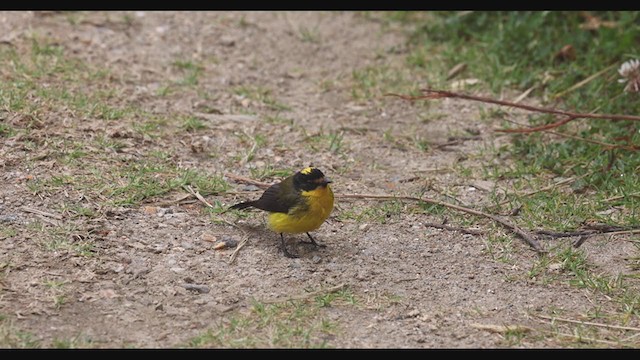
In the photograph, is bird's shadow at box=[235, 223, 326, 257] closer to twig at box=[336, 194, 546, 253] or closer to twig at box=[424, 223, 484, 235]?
twig at box=[336, 194, 546, 253]

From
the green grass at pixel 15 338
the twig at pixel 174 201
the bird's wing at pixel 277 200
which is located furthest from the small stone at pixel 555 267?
the green grass at pixel 15 338

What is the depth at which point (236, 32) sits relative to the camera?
10352 millimetres

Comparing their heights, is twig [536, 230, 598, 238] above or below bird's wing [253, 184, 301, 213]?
below

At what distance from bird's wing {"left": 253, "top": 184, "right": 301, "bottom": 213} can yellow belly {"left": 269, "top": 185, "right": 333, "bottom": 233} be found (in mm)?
41

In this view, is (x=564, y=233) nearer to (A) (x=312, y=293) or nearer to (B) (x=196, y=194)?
(A) (x=312, y=293)

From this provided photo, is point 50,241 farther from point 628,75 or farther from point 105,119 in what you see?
point 628,75

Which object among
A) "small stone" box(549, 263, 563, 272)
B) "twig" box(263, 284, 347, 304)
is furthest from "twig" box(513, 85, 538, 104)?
"twig" box(263, 284, 347, 304)

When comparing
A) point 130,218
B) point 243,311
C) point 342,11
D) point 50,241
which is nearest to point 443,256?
point 243,311

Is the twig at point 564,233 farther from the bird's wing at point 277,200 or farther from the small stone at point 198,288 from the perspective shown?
the small stone at point 198,288

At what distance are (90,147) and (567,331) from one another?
3929 millimetres

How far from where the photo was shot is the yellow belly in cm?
626

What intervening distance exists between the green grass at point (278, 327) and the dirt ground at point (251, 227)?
0.04 meters

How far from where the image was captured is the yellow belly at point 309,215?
247 inches

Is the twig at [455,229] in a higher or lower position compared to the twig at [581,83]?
lower
